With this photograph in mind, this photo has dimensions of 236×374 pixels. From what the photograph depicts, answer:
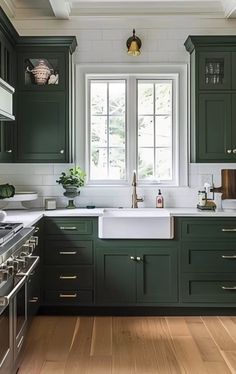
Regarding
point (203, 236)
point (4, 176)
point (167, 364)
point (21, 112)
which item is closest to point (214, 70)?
point (203, 236)

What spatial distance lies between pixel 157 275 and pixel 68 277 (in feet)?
2.55

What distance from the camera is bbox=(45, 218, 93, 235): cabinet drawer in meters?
3.96

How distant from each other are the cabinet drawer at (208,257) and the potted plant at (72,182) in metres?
1.16

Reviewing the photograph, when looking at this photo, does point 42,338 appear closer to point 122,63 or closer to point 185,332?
point 185,332

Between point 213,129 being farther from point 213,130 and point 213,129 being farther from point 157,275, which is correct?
point 157,275

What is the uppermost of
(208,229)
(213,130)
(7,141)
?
(213,130)

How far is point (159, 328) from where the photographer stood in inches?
146

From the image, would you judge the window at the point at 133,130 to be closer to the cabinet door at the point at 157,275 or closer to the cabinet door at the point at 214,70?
the cabinet door at the point at 214,70

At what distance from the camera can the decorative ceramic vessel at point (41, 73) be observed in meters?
4.21

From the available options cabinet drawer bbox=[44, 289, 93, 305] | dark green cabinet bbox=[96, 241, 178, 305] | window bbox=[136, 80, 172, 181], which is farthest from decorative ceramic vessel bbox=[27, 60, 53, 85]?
cabinet drawer bbox=[44, 289, 93, 305]

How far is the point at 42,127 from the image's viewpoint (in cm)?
424

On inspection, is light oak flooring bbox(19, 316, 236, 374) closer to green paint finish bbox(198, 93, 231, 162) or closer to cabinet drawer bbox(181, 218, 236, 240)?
cabinet drawer bbox(181, 218, 236, 240)

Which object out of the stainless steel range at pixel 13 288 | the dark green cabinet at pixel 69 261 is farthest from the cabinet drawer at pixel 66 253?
the stainless steel range at pixel 13 288

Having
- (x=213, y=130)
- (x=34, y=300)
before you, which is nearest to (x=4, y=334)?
(x=34, y=300)
